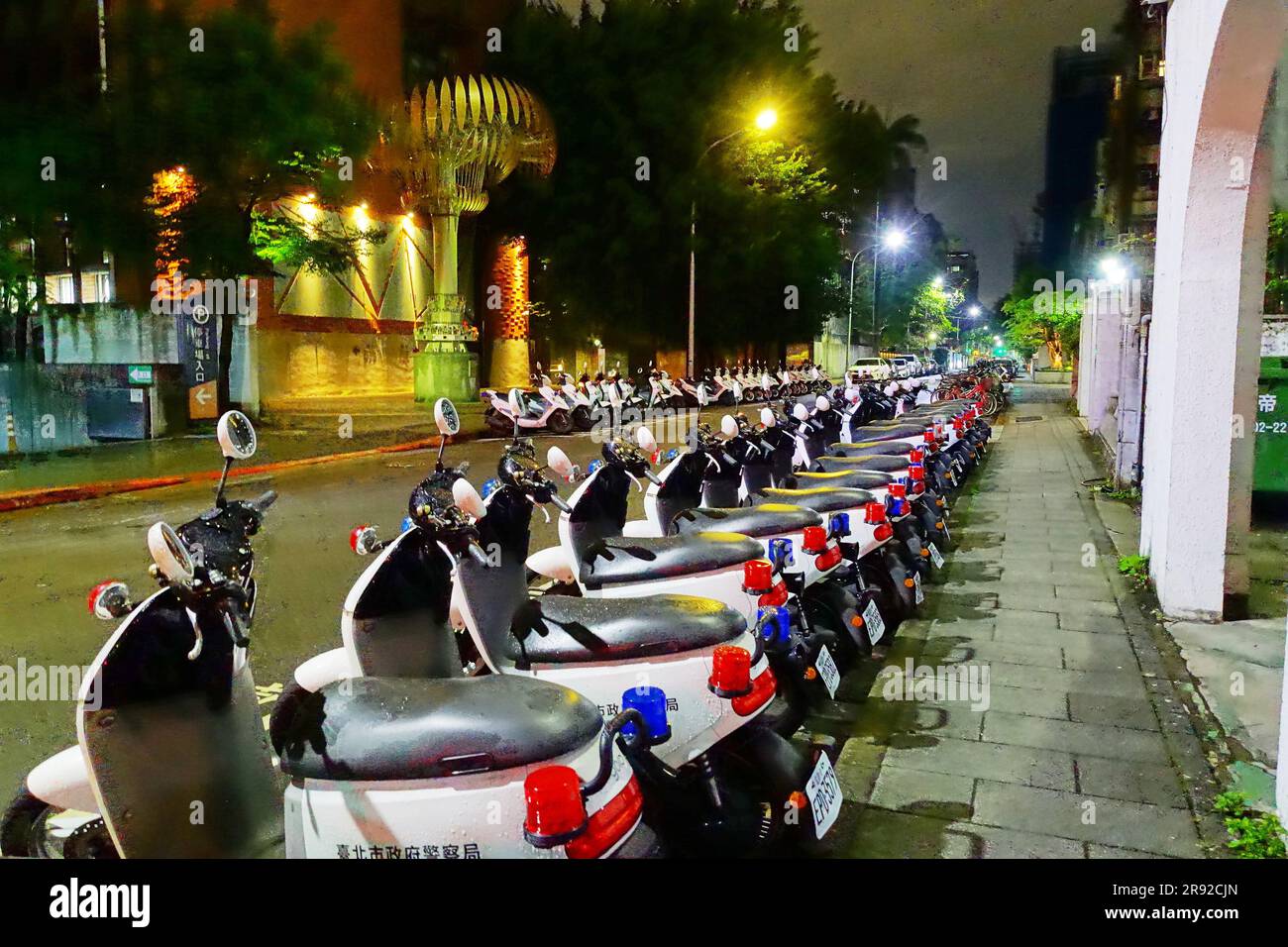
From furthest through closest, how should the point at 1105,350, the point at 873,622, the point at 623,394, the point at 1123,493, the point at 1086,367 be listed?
the point at 1086,367 < the point at 623,394 < the point at 1105,350 < the point at 1123,493 < the point at 873,622

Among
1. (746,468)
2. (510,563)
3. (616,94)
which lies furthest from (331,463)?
(616,94)

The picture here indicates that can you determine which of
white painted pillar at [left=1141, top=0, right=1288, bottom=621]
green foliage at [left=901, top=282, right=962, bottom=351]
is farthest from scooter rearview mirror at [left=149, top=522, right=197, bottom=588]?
green foliage at [left=901, top=282, right=962, bottom=351]

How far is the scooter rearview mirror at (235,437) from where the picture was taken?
2723 mm

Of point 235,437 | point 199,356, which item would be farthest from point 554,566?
point 199,356

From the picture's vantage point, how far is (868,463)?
25.4 feet

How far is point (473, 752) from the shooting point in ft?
7.34

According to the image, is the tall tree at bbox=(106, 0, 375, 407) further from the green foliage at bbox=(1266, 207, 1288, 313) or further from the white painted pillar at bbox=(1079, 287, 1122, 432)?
the green foliage at bbox=(1266, 207, 1288, 313)

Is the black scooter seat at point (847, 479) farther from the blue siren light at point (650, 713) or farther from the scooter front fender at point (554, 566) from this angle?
the blue siren light at point (650, 713)

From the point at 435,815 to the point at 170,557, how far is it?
956 mm

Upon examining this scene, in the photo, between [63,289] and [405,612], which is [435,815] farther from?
[63,289]

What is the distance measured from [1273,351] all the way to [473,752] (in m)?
10.9

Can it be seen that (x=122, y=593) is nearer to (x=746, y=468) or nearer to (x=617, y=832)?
(x=617, y=832)

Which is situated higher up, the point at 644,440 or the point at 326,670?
the point at 644,440

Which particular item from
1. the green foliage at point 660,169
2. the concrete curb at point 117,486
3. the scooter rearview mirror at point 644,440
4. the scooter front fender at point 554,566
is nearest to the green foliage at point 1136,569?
the scooter rearview mirror at point 644,440
